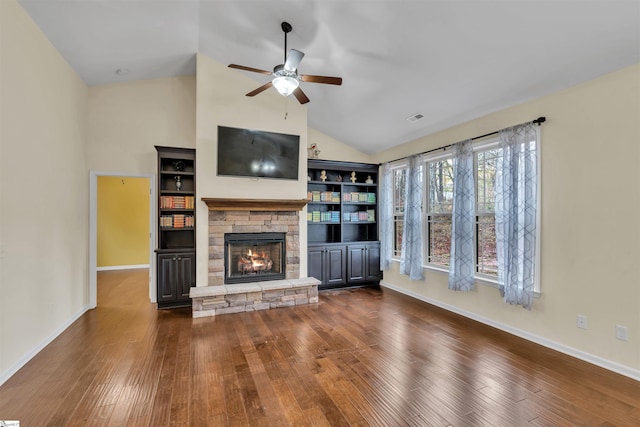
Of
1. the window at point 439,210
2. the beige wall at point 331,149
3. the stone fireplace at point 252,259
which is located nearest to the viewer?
the stone fireplace at point 252,259

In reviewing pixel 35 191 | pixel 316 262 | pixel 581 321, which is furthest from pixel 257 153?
pixel 581 321

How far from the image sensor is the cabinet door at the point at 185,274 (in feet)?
14.7

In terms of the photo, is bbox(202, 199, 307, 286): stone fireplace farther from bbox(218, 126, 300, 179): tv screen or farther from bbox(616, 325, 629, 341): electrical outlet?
bbox(616, 325, 629, 341): electrical outlet

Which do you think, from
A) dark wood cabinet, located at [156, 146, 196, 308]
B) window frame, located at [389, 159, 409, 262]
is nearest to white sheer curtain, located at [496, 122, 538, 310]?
window frame, located at [389, 159, 409, 262]

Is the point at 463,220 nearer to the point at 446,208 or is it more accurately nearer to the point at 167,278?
the point at 446,208

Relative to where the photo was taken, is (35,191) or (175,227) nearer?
(35,191)

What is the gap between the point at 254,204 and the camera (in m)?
4.54

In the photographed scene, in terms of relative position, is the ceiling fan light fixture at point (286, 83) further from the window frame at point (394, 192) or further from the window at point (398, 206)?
the window at point (398, 206)

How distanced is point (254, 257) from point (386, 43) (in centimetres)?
360

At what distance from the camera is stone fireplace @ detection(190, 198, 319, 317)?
422cm

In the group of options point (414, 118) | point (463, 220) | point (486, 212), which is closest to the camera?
point (486, 212)

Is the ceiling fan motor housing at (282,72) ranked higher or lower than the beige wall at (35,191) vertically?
higher

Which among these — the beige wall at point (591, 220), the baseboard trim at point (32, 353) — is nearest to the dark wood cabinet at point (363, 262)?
the beige wall at point (591, 220)

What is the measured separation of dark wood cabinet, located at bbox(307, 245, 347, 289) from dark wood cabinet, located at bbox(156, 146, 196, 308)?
201 centimetres
